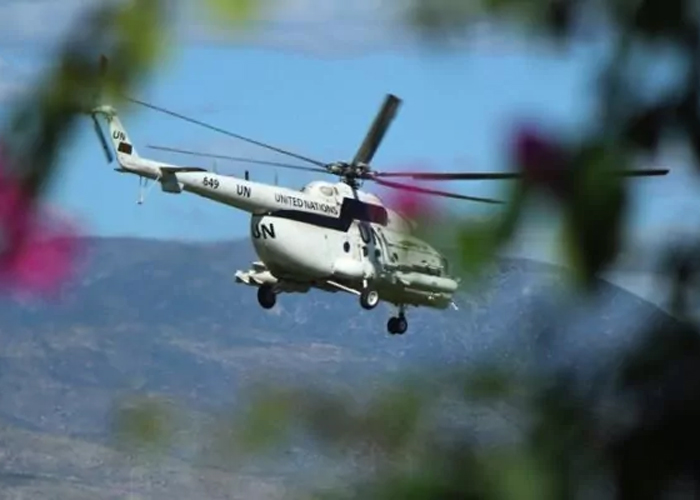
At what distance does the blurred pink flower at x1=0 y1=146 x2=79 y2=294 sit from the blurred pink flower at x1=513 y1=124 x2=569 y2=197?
257 mm

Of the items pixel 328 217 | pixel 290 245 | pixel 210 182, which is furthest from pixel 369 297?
pixel 210 182

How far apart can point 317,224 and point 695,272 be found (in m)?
23.2

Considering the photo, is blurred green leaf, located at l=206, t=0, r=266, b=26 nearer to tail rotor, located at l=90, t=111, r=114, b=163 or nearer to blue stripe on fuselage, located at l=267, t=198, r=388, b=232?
tail rotor, located at l=90, t=111, r=114, b=163

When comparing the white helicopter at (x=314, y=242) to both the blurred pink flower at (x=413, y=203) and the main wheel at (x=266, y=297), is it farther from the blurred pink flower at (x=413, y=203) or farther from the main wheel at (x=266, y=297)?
the blurred pink flower at (x=413, y=203)

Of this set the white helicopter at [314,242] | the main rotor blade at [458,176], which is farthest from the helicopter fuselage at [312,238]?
the main rotor blade at [458,176]

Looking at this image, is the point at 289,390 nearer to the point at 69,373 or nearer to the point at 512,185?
the point at 512,185

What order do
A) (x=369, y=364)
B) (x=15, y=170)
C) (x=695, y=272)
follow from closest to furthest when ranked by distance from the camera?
(x=15, y=170), (x=695, y=272), (x=369, y=364)

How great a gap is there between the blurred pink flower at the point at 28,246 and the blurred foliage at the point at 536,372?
15 mm

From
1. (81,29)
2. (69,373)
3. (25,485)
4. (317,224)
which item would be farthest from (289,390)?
(69,373)

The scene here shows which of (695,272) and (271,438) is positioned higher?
(695,272)

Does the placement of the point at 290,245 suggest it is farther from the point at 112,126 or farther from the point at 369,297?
the point at 112,126

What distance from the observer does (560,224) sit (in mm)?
1363

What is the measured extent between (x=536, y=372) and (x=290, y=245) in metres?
22.6

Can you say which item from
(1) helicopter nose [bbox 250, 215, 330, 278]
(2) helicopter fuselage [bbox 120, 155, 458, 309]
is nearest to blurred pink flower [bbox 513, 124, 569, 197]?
(2) helicopter fuselage [bbox 120, 155, 458, 309]
